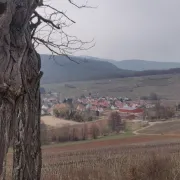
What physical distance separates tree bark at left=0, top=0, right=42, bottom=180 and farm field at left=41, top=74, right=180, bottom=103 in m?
101

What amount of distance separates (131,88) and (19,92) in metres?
120

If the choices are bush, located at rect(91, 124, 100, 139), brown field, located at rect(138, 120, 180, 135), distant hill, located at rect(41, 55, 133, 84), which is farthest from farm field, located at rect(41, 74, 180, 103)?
bush, located at rect(91, 124, 100, 139)

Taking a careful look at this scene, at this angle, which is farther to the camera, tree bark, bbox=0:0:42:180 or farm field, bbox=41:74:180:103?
farm field, bbox=41:74:180:103

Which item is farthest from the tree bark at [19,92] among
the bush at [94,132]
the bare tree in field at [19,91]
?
the bush at [94,132]

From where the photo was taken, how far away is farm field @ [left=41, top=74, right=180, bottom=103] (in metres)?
115

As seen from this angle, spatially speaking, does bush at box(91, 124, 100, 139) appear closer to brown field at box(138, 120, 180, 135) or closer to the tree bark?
brown field at box(138, 120, 180, 135)

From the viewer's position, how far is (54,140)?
1623 inches

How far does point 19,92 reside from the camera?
3.32 meters

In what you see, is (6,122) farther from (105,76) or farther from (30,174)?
(105,76)

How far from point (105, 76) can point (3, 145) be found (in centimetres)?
15823

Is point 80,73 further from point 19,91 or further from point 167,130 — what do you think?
point 19,91

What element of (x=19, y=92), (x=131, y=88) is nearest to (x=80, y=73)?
(x=131, y=88)

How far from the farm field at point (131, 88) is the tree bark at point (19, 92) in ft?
331

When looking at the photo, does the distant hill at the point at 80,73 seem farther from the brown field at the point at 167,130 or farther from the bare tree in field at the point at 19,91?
the bare tree in field at the point at 19,91
